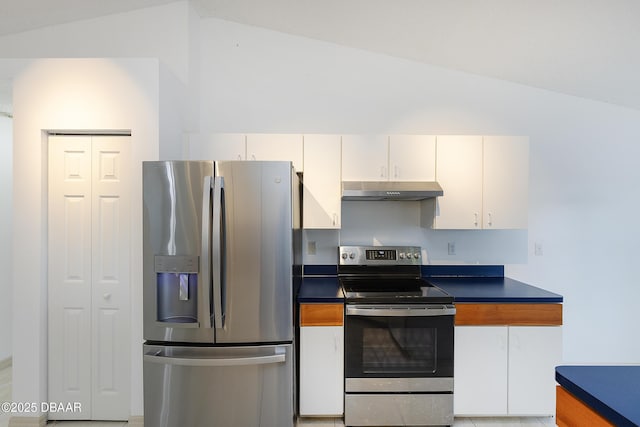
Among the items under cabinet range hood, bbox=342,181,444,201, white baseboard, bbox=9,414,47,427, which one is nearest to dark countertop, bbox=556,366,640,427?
under cabinet range hood, bbox=342,181,444,201

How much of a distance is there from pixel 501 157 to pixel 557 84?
939mm

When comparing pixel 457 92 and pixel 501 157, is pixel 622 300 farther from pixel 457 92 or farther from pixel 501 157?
pixel 457 92

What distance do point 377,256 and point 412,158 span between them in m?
0.84

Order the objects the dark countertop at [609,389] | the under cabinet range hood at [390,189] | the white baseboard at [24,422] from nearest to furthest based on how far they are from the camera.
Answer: the dark countertop at [609,389], the white baseboard at [24,422], the under cabinet range hood at [390,189]

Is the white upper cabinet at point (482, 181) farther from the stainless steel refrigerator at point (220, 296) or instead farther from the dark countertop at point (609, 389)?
the dark countertop at point (609, 389)

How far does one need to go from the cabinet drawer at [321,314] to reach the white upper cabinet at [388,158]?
977 mm

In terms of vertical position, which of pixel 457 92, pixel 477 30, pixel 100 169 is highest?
pixel 477 30

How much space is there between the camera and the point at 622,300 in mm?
3229

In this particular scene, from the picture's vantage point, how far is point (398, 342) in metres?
2.37

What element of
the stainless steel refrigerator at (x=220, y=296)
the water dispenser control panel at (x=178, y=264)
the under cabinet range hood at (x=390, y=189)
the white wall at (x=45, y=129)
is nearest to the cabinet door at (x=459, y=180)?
the under cabinet range hood at (x=390, y=189)

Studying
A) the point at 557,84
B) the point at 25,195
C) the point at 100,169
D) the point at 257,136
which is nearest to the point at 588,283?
the point at 557,84

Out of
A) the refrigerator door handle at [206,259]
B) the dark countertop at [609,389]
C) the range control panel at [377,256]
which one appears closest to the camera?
the dark countertop at [609,389]

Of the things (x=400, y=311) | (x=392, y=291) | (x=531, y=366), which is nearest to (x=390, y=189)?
(x=392, y=291)

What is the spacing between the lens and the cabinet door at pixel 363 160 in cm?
275
